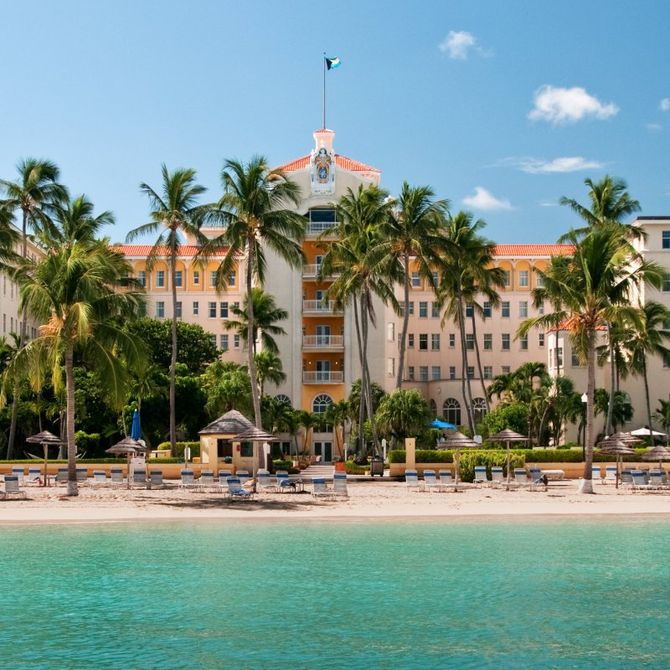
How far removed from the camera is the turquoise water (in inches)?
544

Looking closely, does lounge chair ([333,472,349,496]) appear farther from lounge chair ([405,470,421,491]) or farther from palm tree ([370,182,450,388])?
palm tree ([370,182,450,388])

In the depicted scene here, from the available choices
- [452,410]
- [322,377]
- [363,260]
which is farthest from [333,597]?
[452,410]

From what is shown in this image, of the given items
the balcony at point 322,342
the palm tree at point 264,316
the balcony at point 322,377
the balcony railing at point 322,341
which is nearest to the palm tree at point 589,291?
the palm tree at point 264,316

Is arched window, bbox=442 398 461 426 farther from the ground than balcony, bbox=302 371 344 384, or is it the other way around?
balcony, bbox=302 371 344 384

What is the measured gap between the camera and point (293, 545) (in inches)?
926

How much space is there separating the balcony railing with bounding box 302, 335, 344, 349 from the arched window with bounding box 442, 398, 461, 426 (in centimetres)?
1066

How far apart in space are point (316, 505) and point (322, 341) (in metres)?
39.5

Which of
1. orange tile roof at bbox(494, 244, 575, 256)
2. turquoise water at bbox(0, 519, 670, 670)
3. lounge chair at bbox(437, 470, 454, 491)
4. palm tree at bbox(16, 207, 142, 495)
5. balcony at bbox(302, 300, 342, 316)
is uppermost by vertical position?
orange tile roof at bbox(494, 244, 575, 256)

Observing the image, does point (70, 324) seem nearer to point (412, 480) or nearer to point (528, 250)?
point (412, 480)

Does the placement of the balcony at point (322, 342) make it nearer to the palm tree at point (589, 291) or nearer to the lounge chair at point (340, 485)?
the palm tree at point (589, 291)

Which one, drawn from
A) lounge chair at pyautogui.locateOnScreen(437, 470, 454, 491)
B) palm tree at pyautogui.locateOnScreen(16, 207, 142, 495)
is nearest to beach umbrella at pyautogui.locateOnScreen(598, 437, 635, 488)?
lounge chair at pyautogui.locateOnScreen(437, 470, 454, 491)

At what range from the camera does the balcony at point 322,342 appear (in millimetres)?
70312

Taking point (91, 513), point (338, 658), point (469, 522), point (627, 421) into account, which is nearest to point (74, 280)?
point (91, 513)

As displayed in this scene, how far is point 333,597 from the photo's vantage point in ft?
58.0
